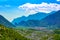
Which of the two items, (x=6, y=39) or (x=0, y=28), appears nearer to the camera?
(x=6, y=39)

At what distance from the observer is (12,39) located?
7150cm

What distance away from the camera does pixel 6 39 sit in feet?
220

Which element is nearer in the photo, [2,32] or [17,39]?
[2,32]

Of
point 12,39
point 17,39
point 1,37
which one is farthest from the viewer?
point 17,39

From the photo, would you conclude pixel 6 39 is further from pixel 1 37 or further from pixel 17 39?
pixel 17 39

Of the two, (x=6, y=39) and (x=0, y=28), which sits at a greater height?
(x=0, y=28)

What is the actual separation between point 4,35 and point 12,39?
308 centimetres

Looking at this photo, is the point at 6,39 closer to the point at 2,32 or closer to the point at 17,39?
the point at 2,32

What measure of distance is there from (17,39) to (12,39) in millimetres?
7003

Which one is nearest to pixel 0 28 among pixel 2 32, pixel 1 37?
pixel 2 32

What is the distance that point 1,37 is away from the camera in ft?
219

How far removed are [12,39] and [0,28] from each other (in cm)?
547

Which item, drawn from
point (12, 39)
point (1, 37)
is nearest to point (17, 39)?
point (12, 39)

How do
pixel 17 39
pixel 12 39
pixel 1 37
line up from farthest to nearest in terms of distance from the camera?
pixel 17 39 < pixel 12 39 < pixel 1 37
